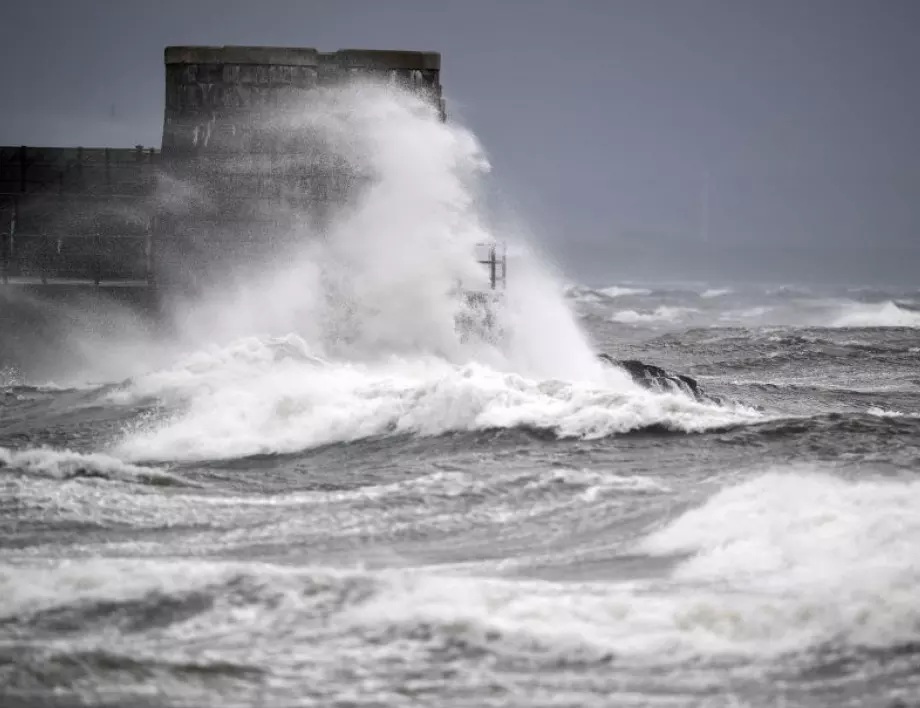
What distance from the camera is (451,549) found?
671cm

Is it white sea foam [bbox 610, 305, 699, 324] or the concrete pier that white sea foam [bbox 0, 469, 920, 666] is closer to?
the concrete pier

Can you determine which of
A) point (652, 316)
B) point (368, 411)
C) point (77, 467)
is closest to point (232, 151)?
point (368, 411)

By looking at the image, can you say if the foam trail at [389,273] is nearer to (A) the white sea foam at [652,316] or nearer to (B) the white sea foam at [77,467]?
(B) the white sea foam at [77,467]

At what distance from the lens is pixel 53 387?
1570 cm

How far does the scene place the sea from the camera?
16.0ft

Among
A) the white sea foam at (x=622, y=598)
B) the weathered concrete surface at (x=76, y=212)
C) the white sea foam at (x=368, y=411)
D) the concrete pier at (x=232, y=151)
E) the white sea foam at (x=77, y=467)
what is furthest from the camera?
the weathered concrete surface at (x=76, y=212)

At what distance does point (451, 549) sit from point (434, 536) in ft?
1.10

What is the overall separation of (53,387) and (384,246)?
5284 mm

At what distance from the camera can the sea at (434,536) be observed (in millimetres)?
4871

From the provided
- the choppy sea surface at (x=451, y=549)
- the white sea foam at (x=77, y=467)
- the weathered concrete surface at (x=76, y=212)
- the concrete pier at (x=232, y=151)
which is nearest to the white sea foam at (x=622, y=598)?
the choppy sea surface at (x=451, y=549)

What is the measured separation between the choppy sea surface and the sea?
23mm

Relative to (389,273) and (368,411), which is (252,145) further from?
(368,411)

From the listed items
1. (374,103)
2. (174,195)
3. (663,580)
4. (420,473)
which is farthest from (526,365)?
(663,580)

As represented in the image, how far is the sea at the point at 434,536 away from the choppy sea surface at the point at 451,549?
23 millimetres
